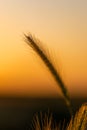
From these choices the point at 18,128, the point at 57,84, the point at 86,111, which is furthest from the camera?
the point at 18,128

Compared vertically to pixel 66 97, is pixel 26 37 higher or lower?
higher

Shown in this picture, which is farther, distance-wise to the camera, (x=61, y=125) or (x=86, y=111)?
(x=61, y=125)

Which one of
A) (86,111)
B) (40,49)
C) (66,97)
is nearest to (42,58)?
(40,49)

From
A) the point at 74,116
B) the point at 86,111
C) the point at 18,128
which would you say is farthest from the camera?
the point at 18,128

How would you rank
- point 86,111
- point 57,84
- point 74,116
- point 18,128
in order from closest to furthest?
point 86,111
point 74,116
point 57,84
point 18,128

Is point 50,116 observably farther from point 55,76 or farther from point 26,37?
point 26,37

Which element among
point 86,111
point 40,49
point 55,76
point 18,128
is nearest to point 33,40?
point 40,49

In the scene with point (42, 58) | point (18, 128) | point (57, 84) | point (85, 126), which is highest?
point (18, 128)

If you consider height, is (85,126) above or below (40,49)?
below

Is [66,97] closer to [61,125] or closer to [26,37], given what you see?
[61,125]
